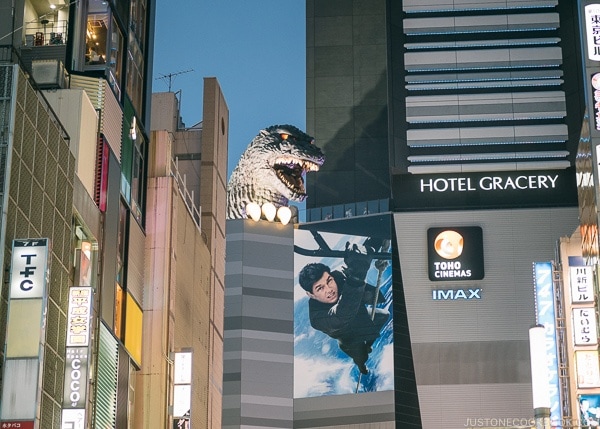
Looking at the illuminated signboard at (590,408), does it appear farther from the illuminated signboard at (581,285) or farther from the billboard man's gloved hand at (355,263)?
the billboard man's gloved hand at (355,263)

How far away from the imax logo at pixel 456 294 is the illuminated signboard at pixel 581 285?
3868 centimetres

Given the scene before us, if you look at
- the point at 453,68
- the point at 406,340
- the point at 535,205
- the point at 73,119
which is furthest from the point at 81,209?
the point at 453,68

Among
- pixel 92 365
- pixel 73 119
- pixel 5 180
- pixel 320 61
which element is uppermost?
pixel 320 61

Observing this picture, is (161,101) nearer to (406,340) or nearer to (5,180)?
(406,340)

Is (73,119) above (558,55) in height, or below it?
below

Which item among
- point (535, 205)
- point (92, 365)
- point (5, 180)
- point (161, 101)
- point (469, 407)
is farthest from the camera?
point (535, 205)

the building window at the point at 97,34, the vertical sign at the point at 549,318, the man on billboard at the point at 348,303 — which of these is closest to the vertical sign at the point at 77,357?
the building window at the point at 97,34

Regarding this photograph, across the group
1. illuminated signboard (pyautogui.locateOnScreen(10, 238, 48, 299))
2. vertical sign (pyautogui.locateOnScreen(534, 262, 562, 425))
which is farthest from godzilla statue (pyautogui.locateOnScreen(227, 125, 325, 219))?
illuminated signboard (pyautogui.locateOnScreen(10, 238, 48, 299))

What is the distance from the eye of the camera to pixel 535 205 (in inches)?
3723

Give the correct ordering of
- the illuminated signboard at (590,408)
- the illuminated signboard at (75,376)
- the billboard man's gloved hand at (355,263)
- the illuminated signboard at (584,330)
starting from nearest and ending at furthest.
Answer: the illuminated signboard at (75,376) < the illuminated signboard at (590,408) < the illuminated signboard at (584,330) < the billboard man's gloved hand at (355,263)

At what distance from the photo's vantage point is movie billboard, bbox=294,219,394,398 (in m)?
89.1

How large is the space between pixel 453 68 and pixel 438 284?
1816 centimetres

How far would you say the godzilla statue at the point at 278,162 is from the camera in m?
81.8

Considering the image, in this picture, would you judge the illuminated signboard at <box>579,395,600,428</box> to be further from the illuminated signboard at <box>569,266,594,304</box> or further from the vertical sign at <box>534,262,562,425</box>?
the illuminated signboard at <box>569,266,594,304</box>
